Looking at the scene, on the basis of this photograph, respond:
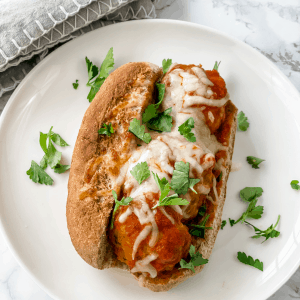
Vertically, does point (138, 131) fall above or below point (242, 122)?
above

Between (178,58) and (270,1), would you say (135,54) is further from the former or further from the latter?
(270,1)

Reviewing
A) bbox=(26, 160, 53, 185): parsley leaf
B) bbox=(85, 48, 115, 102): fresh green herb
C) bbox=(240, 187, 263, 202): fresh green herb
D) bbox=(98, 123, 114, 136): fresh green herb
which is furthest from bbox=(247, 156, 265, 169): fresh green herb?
bbox=(26, 160, 53, 185): parsley leaf

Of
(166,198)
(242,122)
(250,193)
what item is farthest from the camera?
(242,122)

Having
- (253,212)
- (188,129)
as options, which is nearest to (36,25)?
(188,129)

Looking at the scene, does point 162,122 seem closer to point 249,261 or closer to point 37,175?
point 37,175

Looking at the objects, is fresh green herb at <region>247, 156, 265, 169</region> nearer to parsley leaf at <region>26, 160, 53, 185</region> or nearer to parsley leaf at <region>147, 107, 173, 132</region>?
parsley leaf at <region>147, 107, 173, 132</region>

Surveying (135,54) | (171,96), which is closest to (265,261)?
(171,96)
